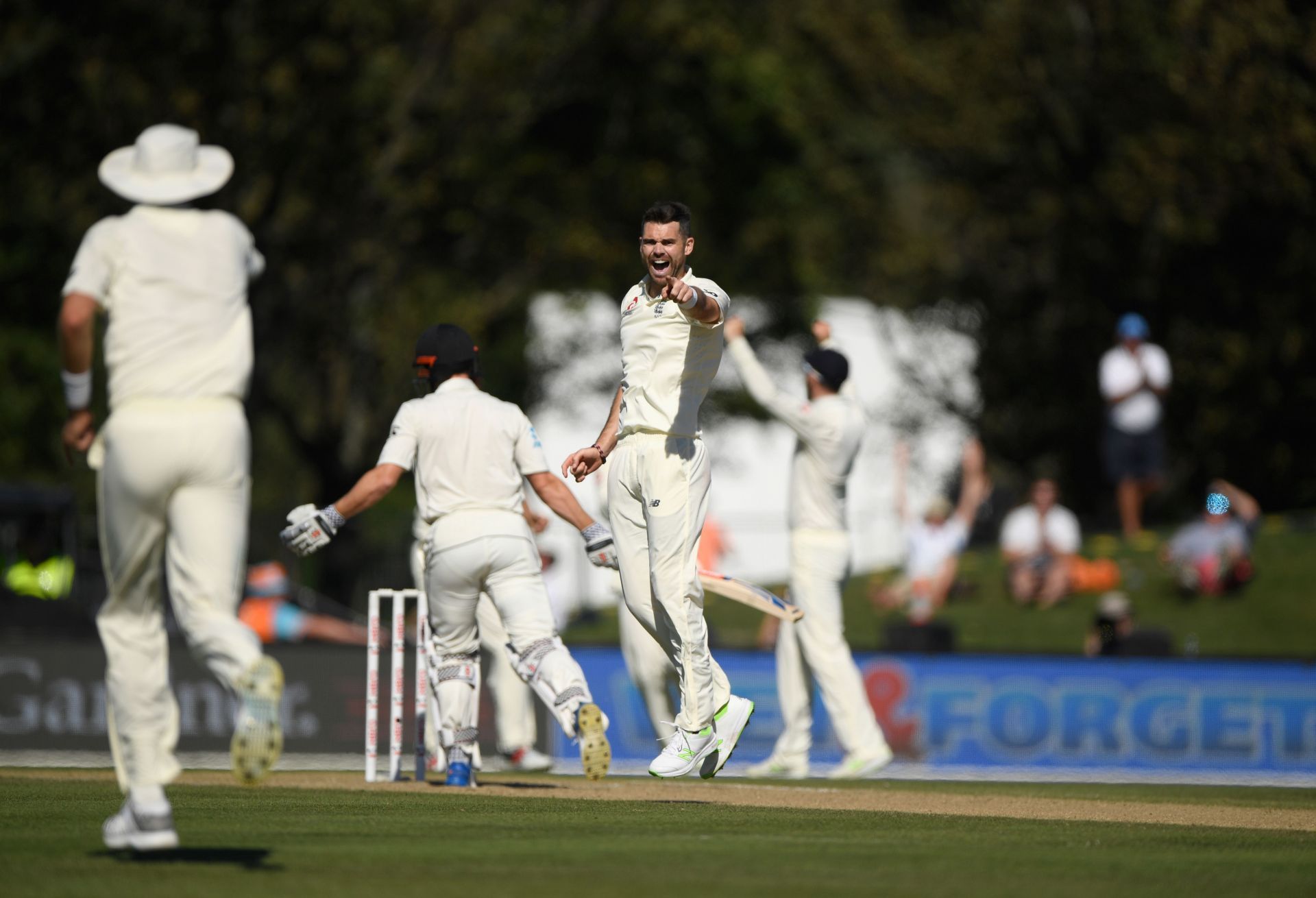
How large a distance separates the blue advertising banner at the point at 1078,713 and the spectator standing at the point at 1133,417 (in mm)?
4668

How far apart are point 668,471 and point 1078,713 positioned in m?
8.72

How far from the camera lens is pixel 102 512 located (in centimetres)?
684

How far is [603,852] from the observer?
718cm

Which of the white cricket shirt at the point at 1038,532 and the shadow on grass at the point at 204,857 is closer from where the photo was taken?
the shadow on grass at the point at 204,857

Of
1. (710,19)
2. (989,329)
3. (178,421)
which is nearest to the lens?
(178,421)

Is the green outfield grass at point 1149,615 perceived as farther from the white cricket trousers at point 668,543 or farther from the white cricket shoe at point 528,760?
the white cricket trousers at point 668,543

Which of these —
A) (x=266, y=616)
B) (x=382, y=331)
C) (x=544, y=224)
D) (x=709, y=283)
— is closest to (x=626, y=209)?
(x=544, y=224)

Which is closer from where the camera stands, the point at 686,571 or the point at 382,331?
the point at 686,571

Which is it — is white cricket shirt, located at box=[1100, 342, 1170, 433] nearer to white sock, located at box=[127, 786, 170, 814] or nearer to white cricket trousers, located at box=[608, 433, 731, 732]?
white cricket trousers, located at box=[608, 433, 731, 732]

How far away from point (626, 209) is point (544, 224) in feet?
5.36

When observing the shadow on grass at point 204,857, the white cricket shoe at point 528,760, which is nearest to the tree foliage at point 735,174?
the white cricket shoe at point 528,760

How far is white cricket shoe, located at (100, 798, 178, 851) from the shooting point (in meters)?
6.73

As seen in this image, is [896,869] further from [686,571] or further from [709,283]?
[709,283]

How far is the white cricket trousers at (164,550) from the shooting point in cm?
669
